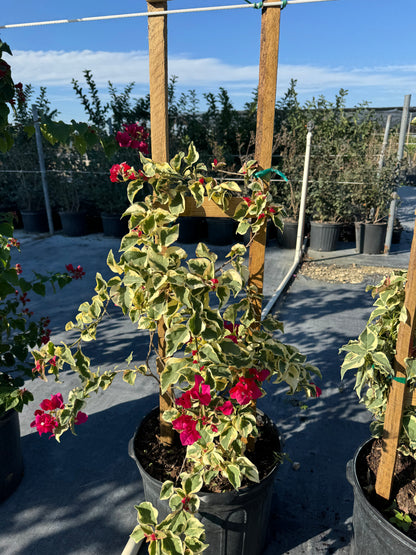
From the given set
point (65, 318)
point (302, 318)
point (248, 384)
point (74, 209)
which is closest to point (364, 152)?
point (302, 318)

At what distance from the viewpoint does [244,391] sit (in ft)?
4.71

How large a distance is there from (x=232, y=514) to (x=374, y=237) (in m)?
5.60

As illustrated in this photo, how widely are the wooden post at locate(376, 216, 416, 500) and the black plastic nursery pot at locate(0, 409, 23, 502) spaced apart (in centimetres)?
163

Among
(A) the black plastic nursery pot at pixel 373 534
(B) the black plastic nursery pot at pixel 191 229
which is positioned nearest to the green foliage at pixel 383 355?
(A) the black plastic nursery pot at pixel 373 534

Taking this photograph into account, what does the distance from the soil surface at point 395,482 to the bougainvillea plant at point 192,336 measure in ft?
1.29

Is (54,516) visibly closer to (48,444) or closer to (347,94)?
(48,444)

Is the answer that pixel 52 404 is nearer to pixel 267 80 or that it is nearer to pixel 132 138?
pixel 132 138

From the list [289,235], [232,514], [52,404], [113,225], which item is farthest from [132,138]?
[113,225]

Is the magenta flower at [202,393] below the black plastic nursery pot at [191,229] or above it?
above

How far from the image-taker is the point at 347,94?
Result: 764 cm

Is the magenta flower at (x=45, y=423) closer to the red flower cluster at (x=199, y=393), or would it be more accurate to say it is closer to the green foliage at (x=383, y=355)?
the red flower cluster at (x=199, y=393)

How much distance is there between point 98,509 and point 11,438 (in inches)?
21.0

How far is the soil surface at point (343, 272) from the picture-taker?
5184mm

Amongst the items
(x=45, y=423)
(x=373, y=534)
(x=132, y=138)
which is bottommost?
(x=373, y=534)
